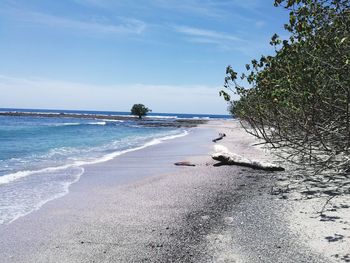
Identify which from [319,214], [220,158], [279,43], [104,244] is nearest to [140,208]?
[104,244]

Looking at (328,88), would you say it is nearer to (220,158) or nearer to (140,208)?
(140,208)

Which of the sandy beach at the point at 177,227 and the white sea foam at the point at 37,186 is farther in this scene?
the white sea foam at the point at 37,186

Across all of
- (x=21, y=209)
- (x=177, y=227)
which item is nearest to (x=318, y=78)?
(x=177, y=227)

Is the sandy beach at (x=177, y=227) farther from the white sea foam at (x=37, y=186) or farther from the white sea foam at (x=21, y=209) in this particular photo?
the white sea foam at (x=37, y=186)

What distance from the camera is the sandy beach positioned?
6770 millimetres

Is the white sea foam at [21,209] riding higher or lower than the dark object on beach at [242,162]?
lower

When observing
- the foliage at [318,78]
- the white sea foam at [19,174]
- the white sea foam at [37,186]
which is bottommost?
the white sea foam at [19,174]

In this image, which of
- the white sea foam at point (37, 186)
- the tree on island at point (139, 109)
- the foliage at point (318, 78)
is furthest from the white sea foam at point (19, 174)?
the tree on island at point (139, 109)

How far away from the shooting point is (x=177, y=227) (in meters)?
8.18

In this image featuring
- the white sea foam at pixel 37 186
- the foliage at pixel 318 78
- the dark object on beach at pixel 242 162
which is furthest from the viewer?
the dark object on beach at pixel 242 162

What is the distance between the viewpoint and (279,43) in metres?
7.70

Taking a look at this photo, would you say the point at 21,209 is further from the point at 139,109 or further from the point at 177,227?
the point at 139,109

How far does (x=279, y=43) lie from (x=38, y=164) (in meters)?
15.5

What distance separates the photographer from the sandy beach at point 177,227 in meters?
6.77
